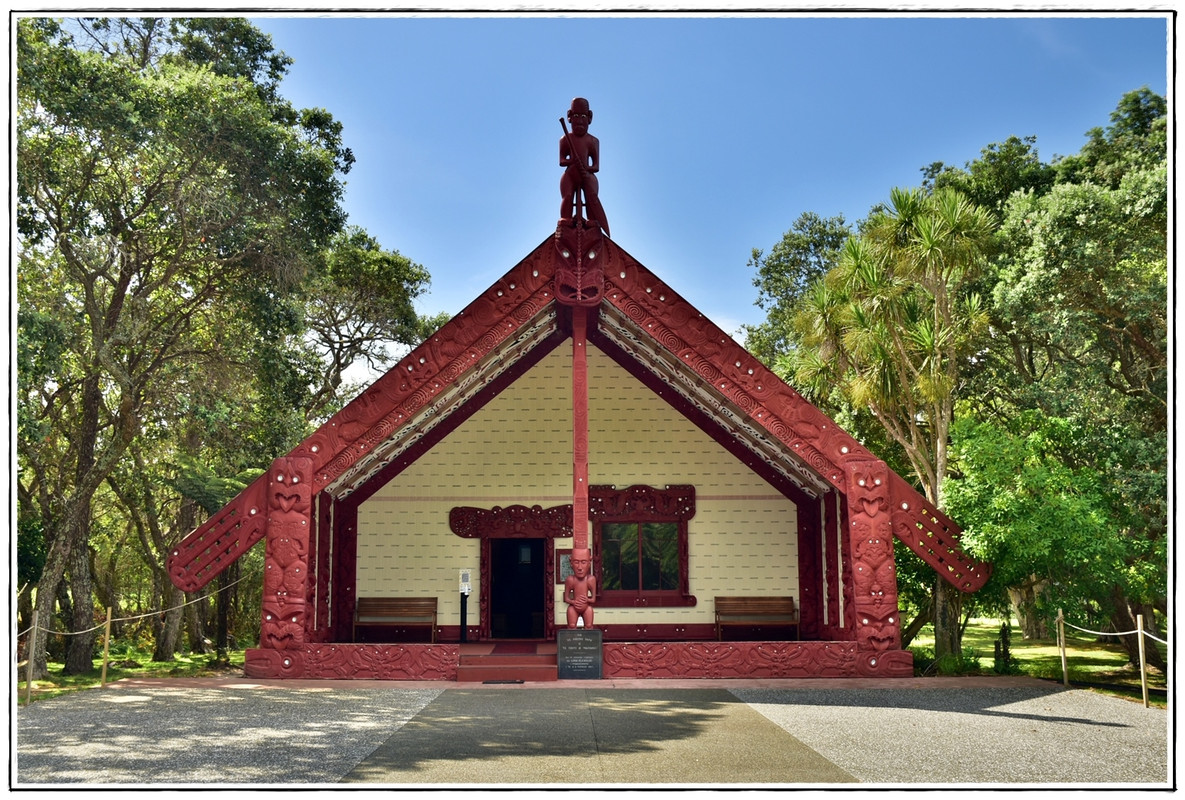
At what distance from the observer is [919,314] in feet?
51.9

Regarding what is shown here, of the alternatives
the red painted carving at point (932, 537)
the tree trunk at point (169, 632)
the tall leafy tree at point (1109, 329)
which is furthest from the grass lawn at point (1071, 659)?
the tree trunk at point (169, 632)

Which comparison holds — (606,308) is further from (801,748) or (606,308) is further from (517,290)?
(801,748)

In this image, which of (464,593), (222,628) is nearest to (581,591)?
(464,593)

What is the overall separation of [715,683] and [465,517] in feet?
21.2

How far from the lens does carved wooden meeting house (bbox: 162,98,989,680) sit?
12.4 m

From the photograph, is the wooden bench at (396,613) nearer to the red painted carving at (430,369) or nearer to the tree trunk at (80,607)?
the red painted carving at (430,369)

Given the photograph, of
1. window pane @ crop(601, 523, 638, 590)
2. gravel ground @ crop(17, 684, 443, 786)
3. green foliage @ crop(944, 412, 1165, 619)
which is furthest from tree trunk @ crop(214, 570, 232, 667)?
green foliage @ crop(944, 412, 1165, 619)

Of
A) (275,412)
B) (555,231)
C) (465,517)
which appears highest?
(555,231)

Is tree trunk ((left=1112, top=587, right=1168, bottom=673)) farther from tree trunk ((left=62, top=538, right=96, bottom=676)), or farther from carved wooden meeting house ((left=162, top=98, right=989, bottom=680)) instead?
tree trunk ((left=62, top=538, right=96, bottom=676))

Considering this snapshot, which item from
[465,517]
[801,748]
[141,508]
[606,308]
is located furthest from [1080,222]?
[141,508]

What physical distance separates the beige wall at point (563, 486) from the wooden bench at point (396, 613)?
0.28 m

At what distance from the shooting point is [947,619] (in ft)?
43.9

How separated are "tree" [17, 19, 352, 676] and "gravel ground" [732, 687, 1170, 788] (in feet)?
39.7

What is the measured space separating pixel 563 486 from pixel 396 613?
3791 mm
